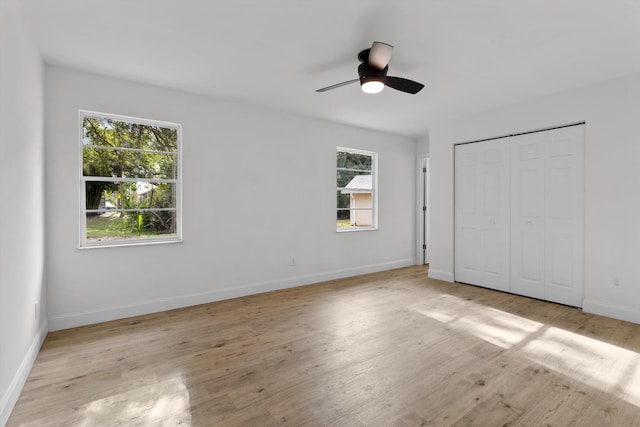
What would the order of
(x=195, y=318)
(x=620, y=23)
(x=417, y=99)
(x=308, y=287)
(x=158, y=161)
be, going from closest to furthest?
(x=620, y=23) < (x=195, y=318) < (x=158, y=161) < (x=417, y=99) < (x=308, y=287)

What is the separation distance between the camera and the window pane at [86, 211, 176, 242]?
343cm

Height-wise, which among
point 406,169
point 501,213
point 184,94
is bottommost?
point 501,213

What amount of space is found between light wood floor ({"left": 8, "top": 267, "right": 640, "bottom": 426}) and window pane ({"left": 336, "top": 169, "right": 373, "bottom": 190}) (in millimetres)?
2387

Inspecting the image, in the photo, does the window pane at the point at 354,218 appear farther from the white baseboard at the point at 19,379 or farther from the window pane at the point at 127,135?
the white baseboard at the point at 19,379

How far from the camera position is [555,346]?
2.79 metres

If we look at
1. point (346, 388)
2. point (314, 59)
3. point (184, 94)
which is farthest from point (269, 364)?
point (184, 94)

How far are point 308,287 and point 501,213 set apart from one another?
9.77ft

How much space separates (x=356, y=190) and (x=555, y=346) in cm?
358

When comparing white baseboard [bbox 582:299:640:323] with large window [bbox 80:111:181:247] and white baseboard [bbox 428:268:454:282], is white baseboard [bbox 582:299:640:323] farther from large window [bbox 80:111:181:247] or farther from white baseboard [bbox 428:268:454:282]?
large window [bbox 80:111:181:247]

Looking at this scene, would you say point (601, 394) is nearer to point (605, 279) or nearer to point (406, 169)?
point (605, 279)

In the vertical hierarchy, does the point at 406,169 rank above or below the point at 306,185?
above

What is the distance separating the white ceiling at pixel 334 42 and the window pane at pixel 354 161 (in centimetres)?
165

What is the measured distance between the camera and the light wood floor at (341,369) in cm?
190

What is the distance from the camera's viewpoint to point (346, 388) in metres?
2.15
